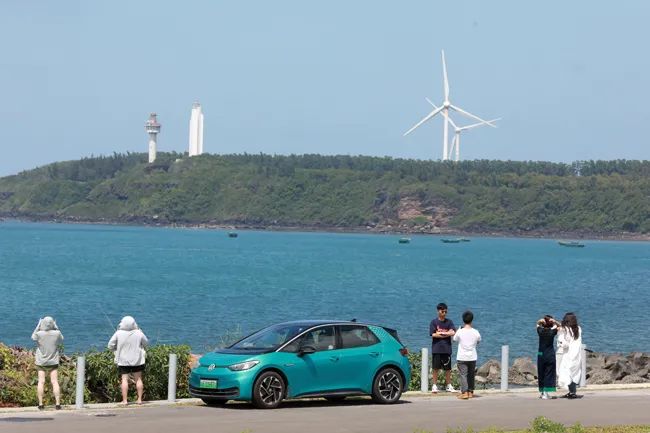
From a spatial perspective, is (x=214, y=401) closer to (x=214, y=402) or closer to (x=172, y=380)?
(x=214, y=402)

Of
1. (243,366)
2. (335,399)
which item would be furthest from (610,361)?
(243,366)

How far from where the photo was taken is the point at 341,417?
65.9ft

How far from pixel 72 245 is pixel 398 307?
114 meters

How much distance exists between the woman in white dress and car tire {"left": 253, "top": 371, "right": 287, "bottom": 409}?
Answer: 5.85 meters

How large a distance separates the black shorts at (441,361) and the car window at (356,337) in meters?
2.58

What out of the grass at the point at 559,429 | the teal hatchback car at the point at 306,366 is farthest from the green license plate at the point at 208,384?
the grass at the point at 559,429

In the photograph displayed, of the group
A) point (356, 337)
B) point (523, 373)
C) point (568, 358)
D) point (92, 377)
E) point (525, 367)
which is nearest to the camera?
point (356, 337)

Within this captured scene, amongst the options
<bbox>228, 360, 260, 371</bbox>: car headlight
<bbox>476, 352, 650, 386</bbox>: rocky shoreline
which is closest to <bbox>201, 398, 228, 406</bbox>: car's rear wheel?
<bbox>228, 360, 260, 371</bbox>: car headlight

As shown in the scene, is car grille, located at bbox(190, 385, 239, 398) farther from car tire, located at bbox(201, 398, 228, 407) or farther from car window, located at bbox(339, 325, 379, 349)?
car window, located at bbox(339, 325, 379, 349)

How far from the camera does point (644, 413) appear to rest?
69.5 ft

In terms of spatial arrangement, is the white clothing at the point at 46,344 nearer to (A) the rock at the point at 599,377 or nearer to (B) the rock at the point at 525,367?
(A) the rock at the point at 599,377

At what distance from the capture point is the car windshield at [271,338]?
21328 millimetres

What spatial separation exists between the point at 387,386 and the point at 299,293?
227 feet

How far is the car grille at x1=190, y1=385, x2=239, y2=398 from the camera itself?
67.6ft
